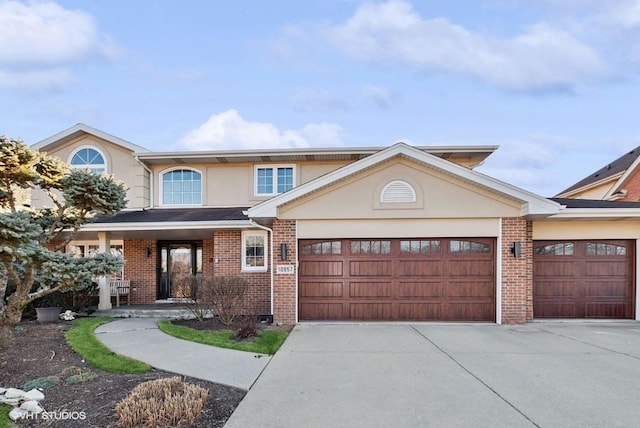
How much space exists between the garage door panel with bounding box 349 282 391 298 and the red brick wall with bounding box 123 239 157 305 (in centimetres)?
744

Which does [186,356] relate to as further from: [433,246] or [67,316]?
[433,246]

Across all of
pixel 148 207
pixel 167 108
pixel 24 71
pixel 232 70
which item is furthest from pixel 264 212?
pixel 24 71

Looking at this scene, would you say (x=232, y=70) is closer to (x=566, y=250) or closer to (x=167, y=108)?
(x=167, y=108)

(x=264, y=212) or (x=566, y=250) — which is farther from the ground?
(x=264, y=212)

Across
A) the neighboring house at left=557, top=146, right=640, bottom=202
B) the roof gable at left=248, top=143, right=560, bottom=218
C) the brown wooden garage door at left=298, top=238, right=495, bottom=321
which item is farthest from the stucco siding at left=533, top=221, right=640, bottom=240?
the neighboring house at left=557, top=146, right=640, bottom=202

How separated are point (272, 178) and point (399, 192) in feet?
18.5

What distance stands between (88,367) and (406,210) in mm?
7600

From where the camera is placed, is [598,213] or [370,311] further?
[370,311]

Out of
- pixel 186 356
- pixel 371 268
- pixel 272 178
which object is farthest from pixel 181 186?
pixel 186 356

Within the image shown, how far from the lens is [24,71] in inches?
710

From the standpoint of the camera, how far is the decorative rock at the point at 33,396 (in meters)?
4.55

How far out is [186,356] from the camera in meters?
6.50

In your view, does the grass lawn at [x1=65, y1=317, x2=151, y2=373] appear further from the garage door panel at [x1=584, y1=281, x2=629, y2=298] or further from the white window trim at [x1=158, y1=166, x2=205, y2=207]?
the garage door panel at [x1=584, y1=281, x2=629, y2=298]

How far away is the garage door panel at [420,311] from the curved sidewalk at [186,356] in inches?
176
